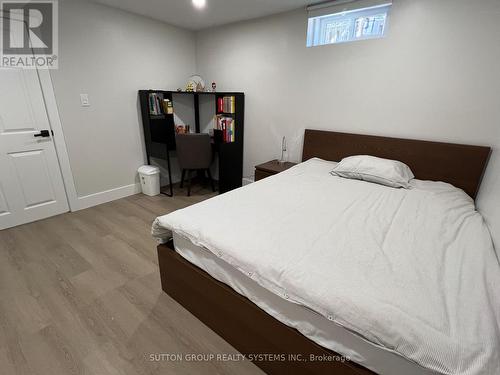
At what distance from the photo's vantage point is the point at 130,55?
2980 millimetres

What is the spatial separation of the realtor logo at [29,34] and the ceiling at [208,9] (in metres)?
0.54

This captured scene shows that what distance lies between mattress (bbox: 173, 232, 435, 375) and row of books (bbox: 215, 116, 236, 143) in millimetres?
2213

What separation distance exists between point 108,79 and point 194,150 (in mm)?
1283

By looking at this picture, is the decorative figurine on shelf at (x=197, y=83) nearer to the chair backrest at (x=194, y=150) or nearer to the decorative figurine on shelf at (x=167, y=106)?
the decorative figurine on shelf at (x=167, y=106)

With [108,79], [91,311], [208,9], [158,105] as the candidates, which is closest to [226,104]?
[158,105]

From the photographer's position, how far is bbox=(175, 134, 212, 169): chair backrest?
3.11 meters

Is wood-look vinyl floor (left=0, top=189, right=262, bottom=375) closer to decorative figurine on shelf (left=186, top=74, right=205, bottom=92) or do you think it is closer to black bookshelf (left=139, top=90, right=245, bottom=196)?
black bookshelf (left=139, top=90, right=245, bottom=196)

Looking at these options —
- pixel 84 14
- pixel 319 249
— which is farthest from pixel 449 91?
pixel 84 14

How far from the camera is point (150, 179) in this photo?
3.27m

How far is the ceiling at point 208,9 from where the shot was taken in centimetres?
248

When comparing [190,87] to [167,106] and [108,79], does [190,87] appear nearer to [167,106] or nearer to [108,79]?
[167,106]

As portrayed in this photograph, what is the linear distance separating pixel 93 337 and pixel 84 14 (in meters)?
3.06

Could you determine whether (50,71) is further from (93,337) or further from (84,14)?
(93,337)

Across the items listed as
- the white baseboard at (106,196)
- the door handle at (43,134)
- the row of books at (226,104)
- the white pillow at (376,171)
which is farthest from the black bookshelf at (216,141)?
the white pillow at (376,171)
